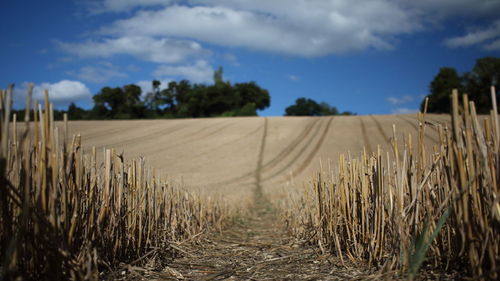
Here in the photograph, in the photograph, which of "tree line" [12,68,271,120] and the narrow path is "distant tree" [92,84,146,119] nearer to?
"tree line" [12,68,271,120]

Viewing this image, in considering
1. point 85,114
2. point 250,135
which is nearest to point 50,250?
point 250,135

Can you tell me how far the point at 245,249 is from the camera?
4316 mm

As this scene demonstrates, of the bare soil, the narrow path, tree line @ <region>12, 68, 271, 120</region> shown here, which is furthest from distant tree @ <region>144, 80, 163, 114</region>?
the narrow path

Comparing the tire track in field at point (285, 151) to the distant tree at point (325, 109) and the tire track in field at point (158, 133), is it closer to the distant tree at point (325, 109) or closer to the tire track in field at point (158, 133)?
the tire track in field at point (158, 133)

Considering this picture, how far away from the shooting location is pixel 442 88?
53.6 meters

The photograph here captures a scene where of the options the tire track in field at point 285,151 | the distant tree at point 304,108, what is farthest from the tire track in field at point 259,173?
the distant tree at point 304,108

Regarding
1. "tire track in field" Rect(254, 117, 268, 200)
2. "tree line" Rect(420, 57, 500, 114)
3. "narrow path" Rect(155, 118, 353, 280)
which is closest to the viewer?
"narrow path" Rect(155, 118, 353, 280)

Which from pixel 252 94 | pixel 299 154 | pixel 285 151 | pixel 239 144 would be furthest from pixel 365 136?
pixel 252 94

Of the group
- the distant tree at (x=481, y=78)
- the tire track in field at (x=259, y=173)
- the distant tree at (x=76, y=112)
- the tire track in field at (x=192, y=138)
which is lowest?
the tire track in field at (x=259, y=173)

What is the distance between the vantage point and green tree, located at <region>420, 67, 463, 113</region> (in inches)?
1954

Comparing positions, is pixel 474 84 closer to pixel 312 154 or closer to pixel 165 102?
pixel 312 154

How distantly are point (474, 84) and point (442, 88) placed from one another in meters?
4.90

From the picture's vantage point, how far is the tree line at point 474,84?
151 feet

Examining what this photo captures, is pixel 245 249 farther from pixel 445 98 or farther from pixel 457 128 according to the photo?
pixel 445 98
